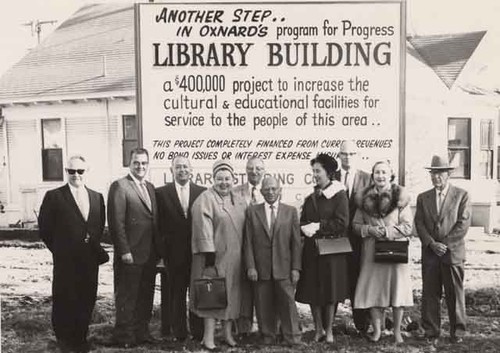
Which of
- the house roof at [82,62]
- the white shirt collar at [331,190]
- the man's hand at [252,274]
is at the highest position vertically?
the house roof at [82,62]

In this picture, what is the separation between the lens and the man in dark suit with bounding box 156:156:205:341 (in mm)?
4367

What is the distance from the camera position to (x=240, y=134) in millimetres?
4980

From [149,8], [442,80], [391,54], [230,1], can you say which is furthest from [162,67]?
[442,80]

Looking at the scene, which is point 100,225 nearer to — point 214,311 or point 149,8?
point 214,311

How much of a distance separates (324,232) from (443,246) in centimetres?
95

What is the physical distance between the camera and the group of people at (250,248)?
4.20 meters

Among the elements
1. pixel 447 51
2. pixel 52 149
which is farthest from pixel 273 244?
pixel 447 51

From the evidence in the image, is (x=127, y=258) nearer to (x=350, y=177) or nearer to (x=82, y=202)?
(x=82, y=202)

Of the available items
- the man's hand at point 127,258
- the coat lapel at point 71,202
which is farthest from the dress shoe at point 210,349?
the coat lapel at point 71,202

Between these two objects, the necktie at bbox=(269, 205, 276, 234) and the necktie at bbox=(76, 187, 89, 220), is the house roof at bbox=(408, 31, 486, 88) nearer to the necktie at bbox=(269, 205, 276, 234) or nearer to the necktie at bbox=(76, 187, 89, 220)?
the necktie at bbox=(269, 205, 276, 234)

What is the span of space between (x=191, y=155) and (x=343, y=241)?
5.41 feet

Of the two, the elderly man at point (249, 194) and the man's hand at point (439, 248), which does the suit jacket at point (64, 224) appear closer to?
the elderly man at point (249, 194)

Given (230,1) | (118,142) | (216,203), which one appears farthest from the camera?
(118,142)

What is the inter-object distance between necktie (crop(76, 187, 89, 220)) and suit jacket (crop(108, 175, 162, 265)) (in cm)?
18
